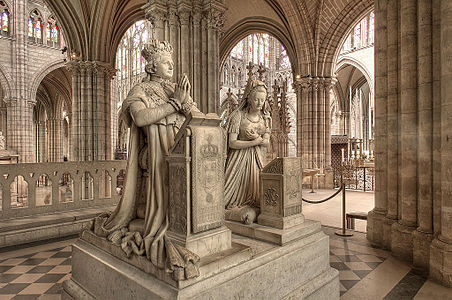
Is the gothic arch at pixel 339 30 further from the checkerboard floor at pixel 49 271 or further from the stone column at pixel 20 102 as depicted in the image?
the stone column at pixel 20 102

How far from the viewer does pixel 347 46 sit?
70.9ft

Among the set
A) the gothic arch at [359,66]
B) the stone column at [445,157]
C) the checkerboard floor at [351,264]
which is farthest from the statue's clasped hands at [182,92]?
the gothic arch at [359,66]

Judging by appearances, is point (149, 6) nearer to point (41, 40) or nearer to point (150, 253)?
point (150, 253)

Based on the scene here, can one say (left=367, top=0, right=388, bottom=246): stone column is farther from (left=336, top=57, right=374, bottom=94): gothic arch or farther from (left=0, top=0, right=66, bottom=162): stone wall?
(left=0, top=0, right=66, bottom=162): stone wall

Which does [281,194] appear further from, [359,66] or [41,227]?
[359,66]

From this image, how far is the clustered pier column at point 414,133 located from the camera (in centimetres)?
314

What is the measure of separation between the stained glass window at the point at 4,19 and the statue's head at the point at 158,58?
19.6 metres

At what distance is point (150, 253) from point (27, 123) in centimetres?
1873

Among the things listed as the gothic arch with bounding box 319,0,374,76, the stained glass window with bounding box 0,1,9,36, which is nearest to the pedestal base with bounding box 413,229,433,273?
the gothic arch with bounding box 319,0,374,76

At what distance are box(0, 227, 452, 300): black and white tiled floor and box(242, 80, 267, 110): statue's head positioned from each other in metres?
2.24

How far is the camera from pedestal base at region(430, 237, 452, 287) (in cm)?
301

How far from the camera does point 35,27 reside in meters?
18.2

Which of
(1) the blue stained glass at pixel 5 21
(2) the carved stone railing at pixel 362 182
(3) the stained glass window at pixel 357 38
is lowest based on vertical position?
(2) the carved stone railing at pixel 362 182

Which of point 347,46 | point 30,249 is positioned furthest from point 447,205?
point 347,46
